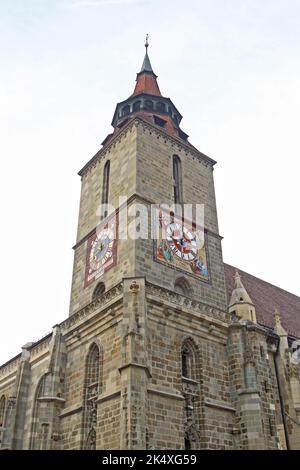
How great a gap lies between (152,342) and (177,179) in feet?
29.4

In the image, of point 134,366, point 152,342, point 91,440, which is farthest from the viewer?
point 152,342

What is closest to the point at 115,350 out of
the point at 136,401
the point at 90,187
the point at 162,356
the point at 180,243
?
the point at 162,356

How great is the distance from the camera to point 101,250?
1944cm

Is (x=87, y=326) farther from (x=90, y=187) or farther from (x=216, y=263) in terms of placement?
(x=90, y=187)

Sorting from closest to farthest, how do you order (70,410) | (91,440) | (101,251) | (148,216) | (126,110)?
(91,440), (70,410), (148,216), (101,251), (126,110)

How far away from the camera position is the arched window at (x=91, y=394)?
597 inches

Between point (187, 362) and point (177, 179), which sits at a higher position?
point (177, 179)

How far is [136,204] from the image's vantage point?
18672 mm

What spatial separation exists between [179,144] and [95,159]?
13.9ft

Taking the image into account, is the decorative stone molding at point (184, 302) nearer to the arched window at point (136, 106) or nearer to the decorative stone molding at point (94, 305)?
the decorative stone molding at point (94, 305)

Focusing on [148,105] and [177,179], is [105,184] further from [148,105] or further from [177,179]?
[148,105]

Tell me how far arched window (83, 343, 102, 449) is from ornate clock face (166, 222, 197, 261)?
486 centimetres

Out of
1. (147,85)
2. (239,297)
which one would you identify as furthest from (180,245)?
(147,85)

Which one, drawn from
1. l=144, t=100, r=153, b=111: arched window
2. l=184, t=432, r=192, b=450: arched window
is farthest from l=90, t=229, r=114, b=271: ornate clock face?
l=144, t=100, r=153, b=111: arched window
